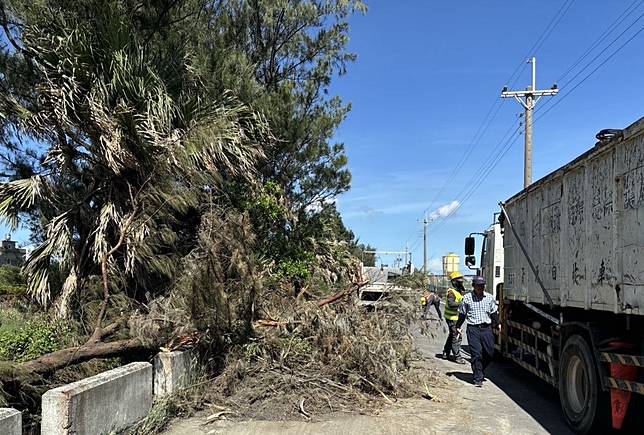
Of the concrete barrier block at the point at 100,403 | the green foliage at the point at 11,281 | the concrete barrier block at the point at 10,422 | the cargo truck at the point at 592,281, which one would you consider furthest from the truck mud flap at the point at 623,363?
the green foliage at the point at 11,281

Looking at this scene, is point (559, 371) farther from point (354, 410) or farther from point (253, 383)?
point (253, 383)

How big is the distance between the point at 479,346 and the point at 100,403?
18.6ft

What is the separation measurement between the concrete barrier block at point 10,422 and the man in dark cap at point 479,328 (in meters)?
6.44

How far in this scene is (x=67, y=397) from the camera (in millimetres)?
5125

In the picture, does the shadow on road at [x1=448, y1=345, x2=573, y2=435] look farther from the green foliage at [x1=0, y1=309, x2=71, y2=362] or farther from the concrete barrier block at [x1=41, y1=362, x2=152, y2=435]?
the green foliage at [x1=0, y1=309, x2=71, y2=362]

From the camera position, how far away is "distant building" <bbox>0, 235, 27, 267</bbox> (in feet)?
29.3

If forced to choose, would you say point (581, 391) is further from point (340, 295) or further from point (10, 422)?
point (10, 422)

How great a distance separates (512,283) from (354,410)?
14.0 ft

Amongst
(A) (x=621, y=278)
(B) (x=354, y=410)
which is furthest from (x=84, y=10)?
(A) (x=621, y=278)

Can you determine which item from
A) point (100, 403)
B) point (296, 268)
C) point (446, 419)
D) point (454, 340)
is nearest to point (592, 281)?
point (446, 419)

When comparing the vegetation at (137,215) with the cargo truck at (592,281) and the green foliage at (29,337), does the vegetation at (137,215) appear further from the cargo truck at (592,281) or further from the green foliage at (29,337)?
the cargo truck at (592,281)

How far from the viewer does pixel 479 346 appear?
9008 mm

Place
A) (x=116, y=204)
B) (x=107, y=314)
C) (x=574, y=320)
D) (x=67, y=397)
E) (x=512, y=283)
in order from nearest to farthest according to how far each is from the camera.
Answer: (x=67, y=397) → (x=574, y=320) → (x=107, y=314) → (x=116, y=204) → (x=512, y=283)

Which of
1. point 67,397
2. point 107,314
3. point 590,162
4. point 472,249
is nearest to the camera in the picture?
point 67,397
